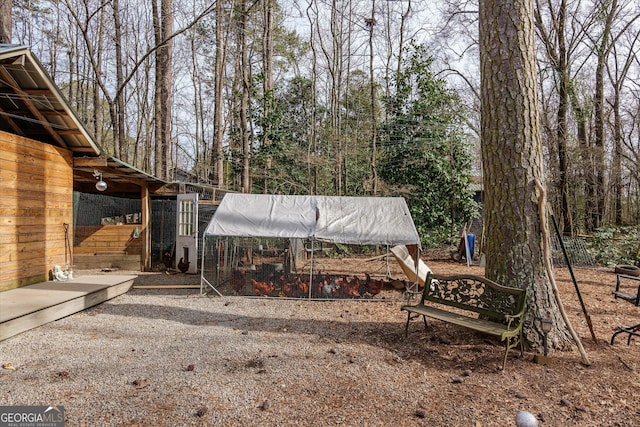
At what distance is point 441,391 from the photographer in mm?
3336

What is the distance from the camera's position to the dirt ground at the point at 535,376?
2.99m

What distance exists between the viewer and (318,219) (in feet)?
24.5

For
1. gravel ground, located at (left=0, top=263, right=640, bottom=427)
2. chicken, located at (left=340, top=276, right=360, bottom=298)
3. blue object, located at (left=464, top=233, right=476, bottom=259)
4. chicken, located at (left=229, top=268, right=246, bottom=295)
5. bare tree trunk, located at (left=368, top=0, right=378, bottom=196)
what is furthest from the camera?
bare tree trunk, located at (left=368, top=0, right=378, bottom=196)

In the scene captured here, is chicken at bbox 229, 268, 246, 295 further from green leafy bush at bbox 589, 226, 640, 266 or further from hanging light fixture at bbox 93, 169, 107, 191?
green leafy bush at bbox 589, 226, 640, 266

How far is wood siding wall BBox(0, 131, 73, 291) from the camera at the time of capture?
5875mm

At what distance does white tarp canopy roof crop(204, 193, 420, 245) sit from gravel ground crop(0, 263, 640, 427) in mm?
1782

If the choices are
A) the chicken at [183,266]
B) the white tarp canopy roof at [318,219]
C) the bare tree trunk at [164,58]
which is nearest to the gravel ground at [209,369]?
the white tarp canopy roof at [318,219]

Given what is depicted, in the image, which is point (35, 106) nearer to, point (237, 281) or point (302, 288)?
point (237, 281)

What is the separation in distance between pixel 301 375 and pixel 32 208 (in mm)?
5693

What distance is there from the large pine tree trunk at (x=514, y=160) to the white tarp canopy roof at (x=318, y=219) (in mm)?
2461

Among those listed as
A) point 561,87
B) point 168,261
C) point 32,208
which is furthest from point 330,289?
point 561,87

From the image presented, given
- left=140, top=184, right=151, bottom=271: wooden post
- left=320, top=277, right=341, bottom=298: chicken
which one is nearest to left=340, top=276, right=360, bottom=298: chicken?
left=320, top=277, right=341, bottom=298: chicken

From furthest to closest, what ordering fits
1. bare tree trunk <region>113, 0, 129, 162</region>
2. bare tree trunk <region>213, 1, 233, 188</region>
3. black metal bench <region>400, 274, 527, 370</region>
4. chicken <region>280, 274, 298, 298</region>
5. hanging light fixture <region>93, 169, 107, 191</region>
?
bare tree trunk <region>113, 0, 129, 162</region> → bare tree trunk <region>213, 1, 233, 188</region> → hanging light fixture <region>93, 169, 107, 191</region> → chicken <region>280, 274, 298, 298</region> → black metal bench <region>400, 274, 527, 370</region>

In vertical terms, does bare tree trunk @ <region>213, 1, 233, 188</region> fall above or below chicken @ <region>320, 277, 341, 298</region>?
above
